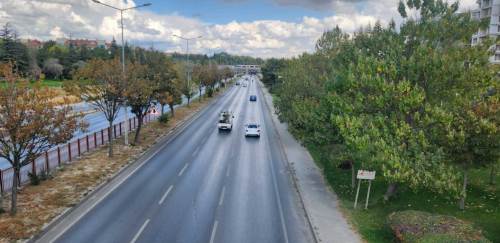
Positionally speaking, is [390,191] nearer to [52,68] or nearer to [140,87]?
[140,87]

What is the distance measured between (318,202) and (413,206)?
3962 mm

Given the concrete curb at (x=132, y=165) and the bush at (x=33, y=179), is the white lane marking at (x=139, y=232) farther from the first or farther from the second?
the bush at (x=33, y=179)

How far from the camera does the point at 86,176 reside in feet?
68.2

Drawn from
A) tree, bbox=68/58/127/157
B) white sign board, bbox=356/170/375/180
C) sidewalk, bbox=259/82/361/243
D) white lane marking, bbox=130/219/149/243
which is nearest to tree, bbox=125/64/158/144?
tree, bbox=68/58/127/157

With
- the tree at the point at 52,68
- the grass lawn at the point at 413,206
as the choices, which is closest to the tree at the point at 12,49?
the tree at the point at 52,68

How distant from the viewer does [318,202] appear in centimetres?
1795

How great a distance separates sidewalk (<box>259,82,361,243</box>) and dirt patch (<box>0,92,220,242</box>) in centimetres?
1002

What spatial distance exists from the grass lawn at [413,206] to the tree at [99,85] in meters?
13.6

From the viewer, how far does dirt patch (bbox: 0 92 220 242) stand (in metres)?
14.4

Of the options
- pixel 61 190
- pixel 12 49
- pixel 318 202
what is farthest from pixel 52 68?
pixel 318 202

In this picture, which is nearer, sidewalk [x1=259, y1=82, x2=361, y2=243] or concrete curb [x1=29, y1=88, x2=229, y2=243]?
sidewalk [x1=259, y1=82, x2=361, y2=243]

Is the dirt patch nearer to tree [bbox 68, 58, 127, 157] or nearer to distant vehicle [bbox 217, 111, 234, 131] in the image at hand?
tree [bbox 68, 58, 127, 157]

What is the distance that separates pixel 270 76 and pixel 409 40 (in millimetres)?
84577

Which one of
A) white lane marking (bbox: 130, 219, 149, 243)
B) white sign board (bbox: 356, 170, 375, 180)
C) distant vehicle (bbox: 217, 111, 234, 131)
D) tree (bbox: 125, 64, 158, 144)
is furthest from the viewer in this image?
distant vehicle (bbox: 217, 111, 234, 131)
